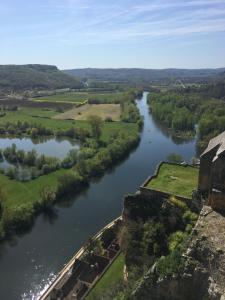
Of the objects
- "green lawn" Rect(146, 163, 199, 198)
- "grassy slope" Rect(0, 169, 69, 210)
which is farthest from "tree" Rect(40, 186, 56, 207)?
"green lawn" Rect(146, 163, 199, 198)

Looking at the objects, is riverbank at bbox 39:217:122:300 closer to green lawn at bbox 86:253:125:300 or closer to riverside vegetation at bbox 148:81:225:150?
green lawn at bbox 86:253:125:300

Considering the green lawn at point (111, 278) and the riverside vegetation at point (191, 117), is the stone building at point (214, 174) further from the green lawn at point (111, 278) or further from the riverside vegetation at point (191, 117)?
the riverside vegetation at point (191, 117)

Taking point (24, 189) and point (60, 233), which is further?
point (24, 189)

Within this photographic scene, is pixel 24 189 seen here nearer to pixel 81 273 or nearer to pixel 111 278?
pixel 81 273

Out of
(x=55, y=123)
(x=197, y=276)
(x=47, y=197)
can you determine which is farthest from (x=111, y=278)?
(x=55, y=123)

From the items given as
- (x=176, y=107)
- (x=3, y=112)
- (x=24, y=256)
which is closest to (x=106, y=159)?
(x=24, y=256)

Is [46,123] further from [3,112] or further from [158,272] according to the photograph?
[158,272]
